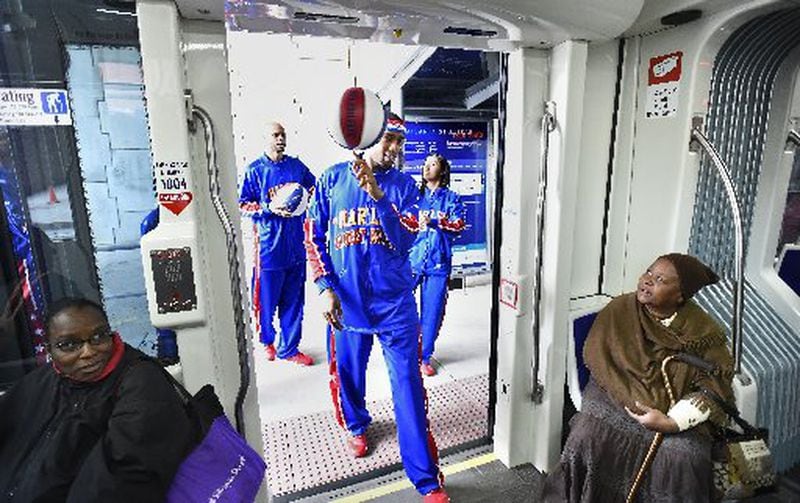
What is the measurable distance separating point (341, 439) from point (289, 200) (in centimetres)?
210

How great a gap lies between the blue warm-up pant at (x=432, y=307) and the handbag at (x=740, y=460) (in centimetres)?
240

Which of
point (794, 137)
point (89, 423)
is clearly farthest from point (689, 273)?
point (89, 423)

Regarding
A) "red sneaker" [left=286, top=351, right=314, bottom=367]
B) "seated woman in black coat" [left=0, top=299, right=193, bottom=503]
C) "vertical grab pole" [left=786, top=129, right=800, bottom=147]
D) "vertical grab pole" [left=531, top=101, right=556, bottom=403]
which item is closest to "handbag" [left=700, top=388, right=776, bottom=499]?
"vertical grab pole" [left=531, top=101, right=556, bottom=403]

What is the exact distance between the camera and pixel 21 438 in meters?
1.68

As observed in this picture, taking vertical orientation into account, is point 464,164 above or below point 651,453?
above

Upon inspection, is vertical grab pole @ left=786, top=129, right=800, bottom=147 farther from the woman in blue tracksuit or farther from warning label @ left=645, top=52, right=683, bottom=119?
the woman in blue tracksuit

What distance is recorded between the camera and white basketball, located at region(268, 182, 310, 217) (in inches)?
167

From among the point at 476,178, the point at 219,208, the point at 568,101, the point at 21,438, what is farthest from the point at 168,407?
the point at 476,178

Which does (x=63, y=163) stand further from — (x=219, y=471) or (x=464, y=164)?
(x=464, y=164)

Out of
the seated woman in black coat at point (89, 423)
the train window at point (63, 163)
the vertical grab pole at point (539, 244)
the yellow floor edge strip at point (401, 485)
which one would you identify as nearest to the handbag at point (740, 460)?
the vertical grab pole at point (539, 244)

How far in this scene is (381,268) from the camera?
2.71 metres

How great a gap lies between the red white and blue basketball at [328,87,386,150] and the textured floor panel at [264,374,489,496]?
198 centimetres

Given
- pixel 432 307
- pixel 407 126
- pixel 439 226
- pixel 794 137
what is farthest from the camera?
pixel 407 126

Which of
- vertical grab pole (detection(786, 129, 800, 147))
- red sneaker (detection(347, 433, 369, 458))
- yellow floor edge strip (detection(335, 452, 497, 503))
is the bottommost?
yellow floor edge strip (detection(335, 452, 497, 503))
